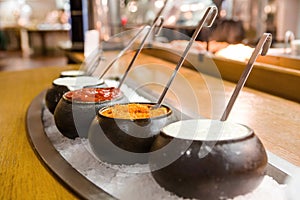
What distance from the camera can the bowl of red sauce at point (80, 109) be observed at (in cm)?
85

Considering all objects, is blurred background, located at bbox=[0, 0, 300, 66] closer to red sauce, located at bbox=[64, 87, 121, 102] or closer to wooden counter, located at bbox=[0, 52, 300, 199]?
wooden counter, located at bbox=[0, 52, 300, 199]

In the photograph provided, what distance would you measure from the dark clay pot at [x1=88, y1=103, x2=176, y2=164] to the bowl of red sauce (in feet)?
0.36

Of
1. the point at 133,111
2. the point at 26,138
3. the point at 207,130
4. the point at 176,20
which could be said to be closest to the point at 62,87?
the point at 26,138

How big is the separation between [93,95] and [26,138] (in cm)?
26

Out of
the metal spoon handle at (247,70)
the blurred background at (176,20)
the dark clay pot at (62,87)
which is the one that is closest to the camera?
the metal spoon handle at (247,70)

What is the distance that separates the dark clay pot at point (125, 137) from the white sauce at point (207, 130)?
63 millimetres

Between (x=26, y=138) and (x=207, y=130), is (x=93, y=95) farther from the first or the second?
(x=207, y=130)

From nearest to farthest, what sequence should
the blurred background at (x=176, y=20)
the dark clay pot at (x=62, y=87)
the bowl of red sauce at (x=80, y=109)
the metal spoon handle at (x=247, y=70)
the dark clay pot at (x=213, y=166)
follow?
the dark clay pot at (x=213, y=166)
the metal spoon handle at (x=247, y=70)
the bowl of red sauce at (x=80, y=109)
the dark clay pot at (x=62, y=87)
the blurred background at (x=176, y=20)

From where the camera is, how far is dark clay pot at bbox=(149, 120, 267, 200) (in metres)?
0.55

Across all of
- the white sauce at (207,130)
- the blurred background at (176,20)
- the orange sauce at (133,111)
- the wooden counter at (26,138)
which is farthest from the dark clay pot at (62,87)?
the blurred background at (176,20)

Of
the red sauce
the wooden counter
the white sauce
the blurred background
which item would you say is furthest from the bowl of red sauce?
the blurred background

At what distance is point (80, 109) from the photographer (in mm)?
853

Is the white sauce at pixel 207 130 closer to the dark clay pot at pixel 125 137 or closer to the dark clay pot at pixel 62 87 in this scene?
the dark clay pot at pixel 125 137

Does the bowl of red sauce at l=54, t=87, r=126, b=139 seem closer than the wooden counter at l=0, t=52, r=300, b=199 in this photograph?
No
